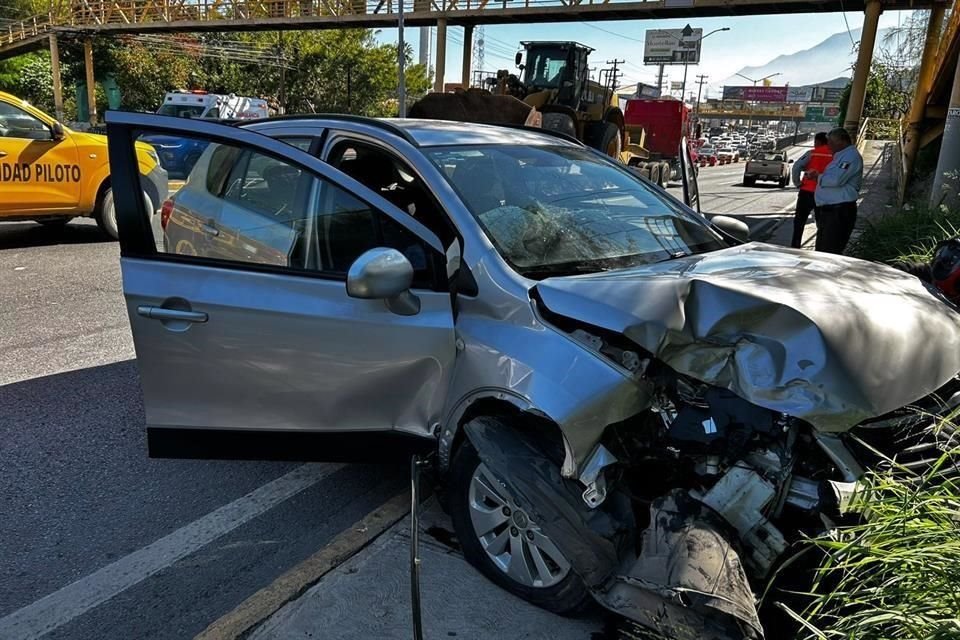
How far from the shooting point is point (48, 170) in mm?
8508

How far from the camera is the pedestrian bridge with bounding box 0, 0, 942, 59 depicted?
75.3ft

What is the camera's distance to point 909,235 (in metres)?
7.11

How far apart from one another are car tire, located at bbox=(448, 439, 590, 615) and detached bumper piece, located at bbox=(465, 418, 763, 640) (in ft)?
0.52

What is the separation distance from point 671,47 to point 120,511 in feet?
192

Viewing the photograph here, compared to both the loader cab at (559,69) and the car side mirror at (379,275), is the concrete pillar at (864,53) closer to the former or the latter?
the loader cab at (559,69)

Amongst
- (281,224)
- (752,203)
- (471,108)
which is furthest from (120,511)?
(752,203)

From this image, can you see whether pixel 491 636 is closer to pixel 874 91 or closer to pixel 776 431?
pixel 776 431

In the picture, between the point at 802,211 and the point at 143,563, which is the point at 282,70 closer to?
the point at 802,211

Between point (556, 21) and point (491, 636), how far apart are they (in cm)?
2887

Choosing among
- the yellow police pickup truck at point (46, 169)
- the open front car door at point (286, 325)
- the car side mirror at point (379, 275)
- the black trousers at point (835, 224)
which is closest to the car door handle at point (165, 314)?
the open front car door at point (286, 325)

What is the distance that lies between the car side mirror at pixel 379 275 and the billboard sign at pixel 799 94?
125m

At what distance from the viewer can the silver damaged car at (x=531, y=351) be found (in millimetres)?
2215

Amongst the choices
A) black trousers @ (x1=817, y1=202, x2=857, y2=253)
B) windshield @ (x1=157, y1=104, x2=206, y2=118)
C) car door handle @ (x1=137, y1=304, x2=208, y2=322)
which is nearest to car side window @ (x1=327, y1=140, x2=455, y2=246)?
car door handle @ (x1=137, y1=304, x2=208, y2=322)

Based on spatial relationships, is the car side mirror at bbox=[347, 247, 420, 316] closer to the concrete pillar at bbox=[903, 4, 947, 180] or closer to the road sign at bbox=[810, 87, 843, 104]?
the concrete pillar at bbox=[903, 4, 947, 180]
